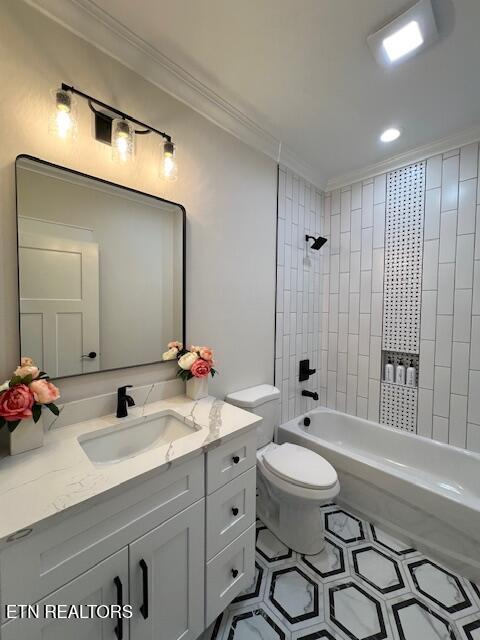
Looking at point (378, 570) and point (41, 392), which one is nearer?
point (41, 392)

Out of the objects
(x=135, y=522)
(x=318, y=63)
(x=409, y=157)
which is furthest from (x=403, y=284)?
(x=135, y=522)

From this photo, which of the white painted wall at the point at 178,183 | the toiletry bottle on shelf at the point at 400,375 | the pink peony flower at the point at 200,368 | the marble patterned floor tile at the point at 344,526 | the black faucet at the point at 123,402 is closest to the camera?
the white painted wall at the point at 178,183

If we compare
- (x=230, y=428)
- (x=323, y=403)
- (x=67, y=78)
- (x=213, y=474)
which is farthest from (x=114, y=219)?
(x=323, y=403)

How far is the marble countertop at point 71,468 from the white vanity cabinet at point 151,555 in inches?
1.4

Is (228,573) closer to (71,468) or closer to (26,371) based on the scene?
(71,468)

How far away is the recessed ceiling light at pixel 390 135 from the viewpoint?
1.78 metres

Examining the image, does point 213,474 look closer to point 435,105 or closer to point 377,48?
point 377,48

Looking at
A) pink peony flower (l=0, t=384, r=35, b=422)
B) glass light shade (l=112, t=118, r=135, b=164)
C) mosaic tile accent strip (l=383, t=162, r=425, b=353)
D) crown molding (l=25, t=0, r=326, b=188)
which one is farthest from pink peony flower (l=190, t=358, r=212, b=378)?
mosaic tile accent strip (l=383, t=162, r=425, b=353)

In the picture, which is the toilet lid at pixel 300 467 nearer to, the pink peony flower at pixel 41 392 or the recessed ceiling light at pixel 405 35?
the pink peony flower at pixel 41 392

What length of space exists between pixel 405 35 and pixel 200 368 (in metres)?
1.73

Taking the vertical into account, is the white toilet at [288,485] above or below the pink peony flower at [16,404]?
below

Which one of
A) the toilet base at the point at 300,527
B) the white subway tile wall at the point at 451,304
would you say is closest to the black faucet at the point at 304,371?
the white subway tile wall at the point at 451,304

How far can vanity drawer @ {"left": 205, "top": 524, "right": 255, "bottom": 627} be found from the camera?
105 centimetres

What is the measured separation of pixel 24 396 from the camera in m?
0.84
